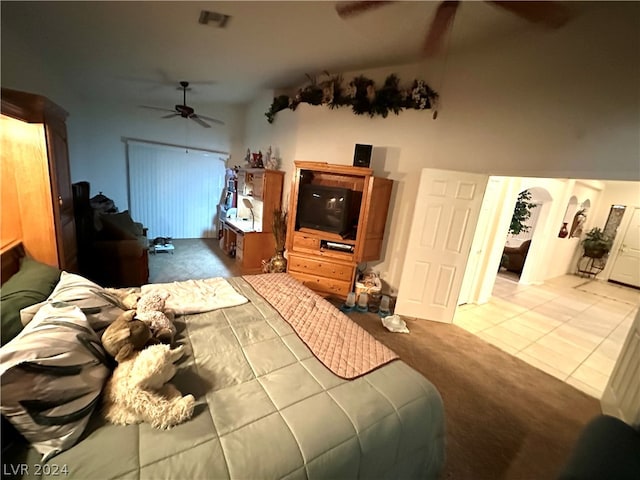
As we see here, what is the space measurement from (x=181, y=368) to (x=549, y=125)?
11.5 ft

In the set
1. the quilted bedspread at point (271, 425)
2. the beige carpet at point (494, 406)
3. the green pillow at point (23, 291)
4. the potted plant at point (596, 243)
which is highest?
the potted plant at point (596, 243)

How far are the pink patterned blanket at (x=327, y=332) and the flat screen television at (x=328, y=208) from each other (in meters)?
1.38

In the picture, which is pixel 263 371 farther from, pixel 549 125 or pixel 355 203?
pixel 549 125

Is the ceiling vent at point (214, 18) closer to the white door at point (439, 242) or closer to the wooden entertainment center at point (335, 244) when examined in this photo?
the wooden entertainment center at point (335, 244)

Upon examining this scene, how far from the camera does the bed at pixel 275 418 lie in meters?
0.85

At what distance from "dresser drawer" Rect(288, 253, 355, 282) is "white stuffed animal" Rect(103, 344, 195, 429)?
2534 millimetres

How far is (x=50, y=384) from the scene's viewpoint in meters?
0.85

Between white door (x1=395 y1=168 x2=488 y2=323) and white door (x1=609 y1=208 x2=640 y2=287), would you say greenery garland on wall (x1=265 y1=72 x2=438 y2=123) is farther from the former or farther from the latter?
white door (x1=609 y1=208 x2=640 y2=287)

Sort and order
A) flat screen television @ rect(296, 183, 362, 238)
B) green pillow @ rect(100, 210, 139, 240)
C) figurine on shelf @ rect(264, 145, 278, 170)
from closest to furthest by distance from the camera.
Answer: green pillow @ rect(100, 210, 139, 240)
flat screen television @ rect(296, 183, 362, 238)
figurine on shelf @ rect(264, 145, 278, 170)

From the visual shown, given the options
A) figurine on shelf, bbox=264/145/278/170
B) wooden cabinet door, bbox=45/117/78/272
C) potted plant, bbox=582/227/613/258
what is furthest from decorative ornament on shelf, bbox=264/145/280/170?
potted plant, bbox=582/227/613/258

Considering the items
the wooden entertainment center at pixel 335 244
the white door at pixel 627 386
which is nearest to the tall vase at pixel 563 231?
the white door at pixel 627 386

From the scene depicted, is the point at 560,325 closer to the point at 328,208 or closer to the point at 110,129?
the point at 328,208

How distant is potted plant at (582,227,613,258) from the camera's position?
608 cm

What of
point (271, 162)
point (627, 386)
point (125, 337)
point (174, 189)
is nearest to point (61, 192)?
point (125, 337)
